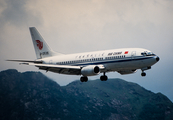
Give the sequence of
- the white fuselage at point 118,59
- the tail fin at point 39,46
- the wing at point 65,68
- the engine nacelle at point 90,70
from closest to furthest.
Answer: the white fuselage at point 118,59, the engine nacelle at point 90,70, the wing at point 65,68, the tail fin at point 39,46

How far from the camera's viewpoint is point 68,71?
4928cm

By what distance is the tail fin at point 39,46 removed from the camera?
60.1 metres

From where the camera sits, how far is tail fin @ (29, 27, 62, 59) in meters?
60.1

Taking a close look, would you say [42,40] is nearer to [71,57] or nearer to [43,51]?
[43,51]

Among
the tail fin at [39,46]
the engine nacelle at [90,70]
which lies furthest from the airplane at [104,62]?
the tail fin at [39,46]

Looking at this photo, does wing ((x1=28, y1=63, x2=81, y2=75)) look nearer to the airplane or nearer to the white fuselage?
the airplane

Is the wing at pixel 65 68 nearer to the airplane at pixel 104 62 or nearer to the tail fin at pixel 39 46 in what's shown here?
the airplane at pixel 104 62

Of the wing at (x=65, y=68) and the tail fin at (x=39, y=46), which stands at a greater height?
the tail fin at (x=39, y=46)

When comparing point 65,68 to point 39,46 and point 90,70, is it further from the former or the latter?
point 39,46

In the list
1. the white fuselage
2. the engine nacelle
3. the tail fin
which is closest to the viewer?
the white fuselage

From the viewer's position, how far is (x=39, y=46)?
60.8 m

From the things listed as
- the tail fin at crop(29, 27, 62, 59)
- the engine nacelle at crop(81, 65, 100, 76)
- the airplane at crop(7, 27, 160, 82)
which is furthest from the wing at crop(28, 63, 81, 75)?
the tail fin at crop(29, 27, 62, 59)

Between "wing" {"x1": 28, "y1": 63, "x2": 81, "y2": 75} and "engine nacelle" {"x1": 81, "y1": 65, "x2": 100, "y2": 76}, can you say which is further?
"wing" {"x1": 28, "y1": 63, "x2": 81, "y2": 75}

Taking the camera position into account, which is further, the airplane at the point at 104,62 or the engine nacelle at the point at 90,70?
the engine nacelle at the point at 90,70
